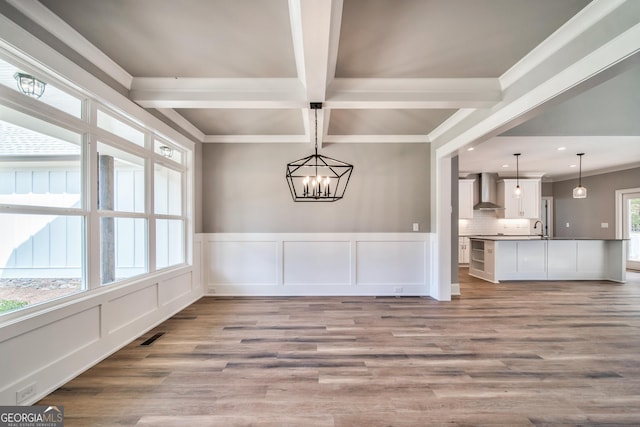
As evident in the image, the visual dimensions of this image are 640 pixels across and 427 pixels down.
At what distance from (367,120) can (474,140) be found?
1.38 meters

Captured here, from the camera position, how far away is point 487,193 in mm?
7680

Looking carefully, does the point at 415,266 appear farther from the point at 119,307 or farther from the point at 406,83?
the point at 119,307

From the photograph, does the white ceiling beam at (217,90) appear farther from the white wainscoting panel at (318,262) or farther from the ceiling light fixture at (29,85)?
the white wainscoting panel at (318,262)

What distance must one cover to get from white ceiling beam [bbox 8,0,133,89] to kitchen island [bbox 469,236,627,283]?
22.1ft

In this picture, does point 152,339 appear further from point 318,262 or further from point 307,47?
point 307,47

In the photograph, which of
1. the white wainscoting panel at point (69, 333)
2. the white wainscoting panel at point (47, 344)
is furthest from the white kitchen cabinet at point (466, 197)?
the white wainscoting panel at point (47, 344)

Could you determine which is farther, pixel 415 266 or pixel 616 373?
pixel 415 266

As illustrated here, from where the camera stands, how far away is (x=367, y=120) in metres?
3.73

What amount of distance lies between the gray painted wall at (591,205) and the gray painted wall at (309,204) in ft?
22.3

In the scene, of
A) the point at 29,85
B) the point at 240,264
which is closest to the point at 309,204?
the point at 240,264

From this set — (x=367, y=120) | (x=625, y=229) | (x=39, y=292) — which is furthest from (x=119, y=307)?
(x=625, y=229)

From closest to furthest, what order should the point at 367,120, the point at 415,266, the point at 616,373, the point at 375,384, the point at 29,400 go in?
the point at 29,400, the point at 375,384, the point at 616,373, the point at 367,120, the point at 415,266

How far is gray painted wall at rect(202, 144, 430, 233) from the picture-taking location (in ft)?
14.8

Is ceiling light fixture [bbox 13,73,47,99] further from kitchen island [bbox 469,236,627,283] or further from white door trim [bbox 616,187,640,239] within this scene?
white door trim [bbox 616,187,640,239]
